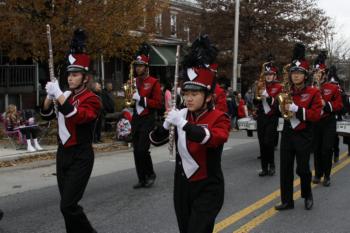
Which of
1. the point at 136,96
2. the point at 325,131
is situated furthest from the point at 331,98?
the point at 136,96

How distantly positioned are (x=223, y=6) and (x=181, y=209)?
27.4 meters

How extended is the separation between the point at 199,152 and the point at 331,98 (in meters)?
5.65

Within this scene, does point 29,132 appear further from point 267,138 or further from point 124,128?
point 267,138

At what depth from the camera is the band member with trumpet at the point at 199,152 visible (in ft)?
14.2

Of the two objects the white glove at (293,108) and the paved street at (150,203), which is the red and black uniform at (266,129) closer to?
the paved street at (150,203)

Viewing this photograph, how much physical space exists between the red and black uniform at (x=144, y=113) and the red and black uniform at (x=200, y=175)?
401cm

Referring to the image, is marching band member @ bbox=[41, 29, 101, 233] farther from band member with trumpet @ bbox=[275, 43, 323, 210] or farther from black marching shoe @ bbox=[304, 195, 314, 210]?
black marching shoe @ bbox=[304, 195, 314, 210]

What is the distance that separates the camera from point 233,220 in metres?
6.84

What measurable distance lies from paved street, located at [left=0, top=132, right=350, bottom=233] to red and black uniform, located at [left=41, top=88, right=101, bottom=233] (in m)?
1.17

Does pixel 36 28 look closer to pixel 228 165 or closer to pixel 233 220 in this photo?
pixel 228 165

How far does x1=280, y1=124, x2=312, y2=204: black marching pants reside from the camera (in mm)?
7156

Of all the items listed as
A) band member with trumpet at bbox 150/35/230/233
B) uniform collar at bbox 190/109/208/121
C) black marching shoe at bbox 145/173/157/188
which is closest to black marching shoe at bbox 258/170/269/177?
black marching shoe at bbox 145/173/157/188

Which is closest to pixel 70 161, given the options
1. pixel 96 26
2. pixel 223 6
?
pixel 96 26

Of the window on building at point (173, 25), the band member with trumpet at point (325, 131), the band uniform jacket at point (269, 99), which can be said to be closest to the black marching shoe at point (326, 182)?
the band member with trumpet at point (325, 131)
